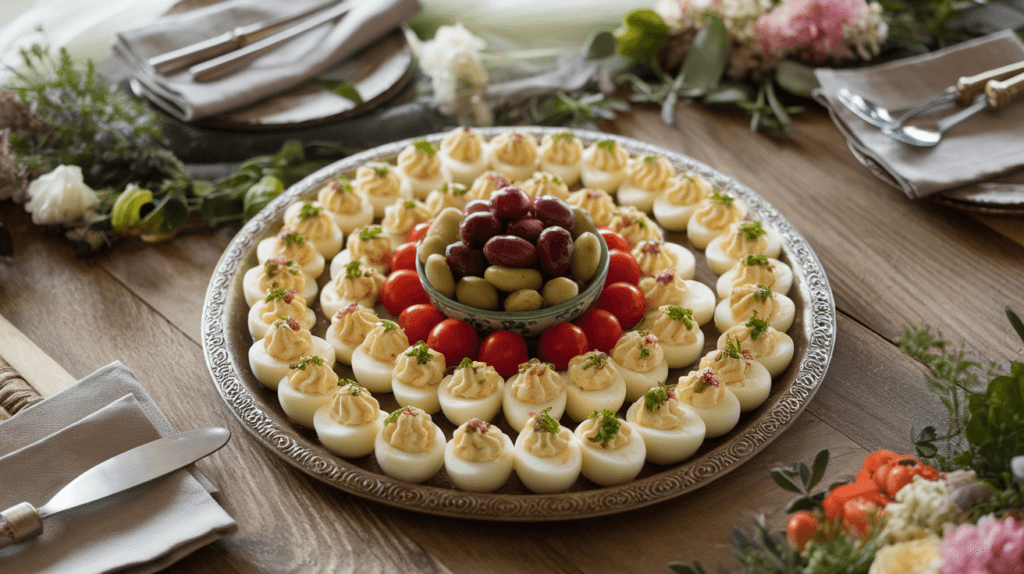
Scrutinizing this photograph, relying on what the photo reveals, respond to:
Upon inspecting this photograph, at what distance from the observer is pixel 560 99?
8.64ft

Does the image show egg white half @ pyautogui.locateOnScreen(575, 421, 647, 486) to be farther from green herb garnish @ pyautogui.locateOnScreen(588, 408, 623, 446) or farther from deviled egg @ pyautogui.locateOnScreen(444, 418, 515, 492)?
deviled egg @ pyautogui.locateOnScreen(444, 418, 515, 492)

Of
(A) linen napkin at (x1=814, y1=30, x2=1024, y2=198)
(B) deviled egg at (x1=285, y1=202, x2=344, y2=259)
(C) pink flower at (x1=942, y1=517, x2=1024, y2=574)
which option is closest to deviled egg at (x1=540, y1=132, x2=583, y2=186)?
(B) deviled egg at (x1=285, y1=202, x2=344, y2=259)

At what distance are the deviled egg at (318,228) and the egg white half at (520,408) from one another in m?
0.65

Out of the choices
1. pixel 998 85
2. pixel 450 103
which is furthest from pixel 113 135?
pixel 998 85

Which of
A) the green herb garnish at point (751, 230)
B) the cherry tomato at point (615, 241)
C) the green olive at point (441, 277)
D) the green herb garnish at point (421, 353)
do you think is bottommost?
the green herb garnish at point (421, 353)

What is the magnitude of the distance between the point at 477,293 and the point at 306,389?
377 millimetres

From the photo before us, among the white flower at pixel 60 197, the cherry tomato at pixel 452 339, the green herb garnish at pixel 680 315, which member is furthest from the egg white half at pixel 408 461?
the white flower at pixel 60 197

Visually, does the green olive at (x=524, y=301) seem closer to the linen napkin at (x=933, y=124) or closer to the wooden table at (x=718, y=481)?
the wooden table at (x=718, y=481)

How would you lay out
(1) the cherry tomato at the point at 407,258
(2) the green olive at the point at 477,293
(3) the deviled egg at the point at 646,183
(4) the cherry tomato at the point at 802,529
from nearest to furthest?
(4) the cherry tomato at the point at 802,529 < (2) the green olive at the point at 477,293 < (1) the cherry tomato at the point at 407,258 < (3) the deviled egg at the point at 646,183

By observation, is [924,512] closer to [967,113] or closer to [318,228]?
[318,228]

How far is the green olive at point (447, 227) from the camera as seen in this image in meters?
1.76

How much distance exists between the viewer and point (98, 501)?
143cm

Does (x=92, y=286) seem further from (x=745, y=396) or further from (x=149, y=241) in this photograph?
(x=745, y=396)

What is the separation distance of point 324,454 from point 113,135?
1290 millimetres
